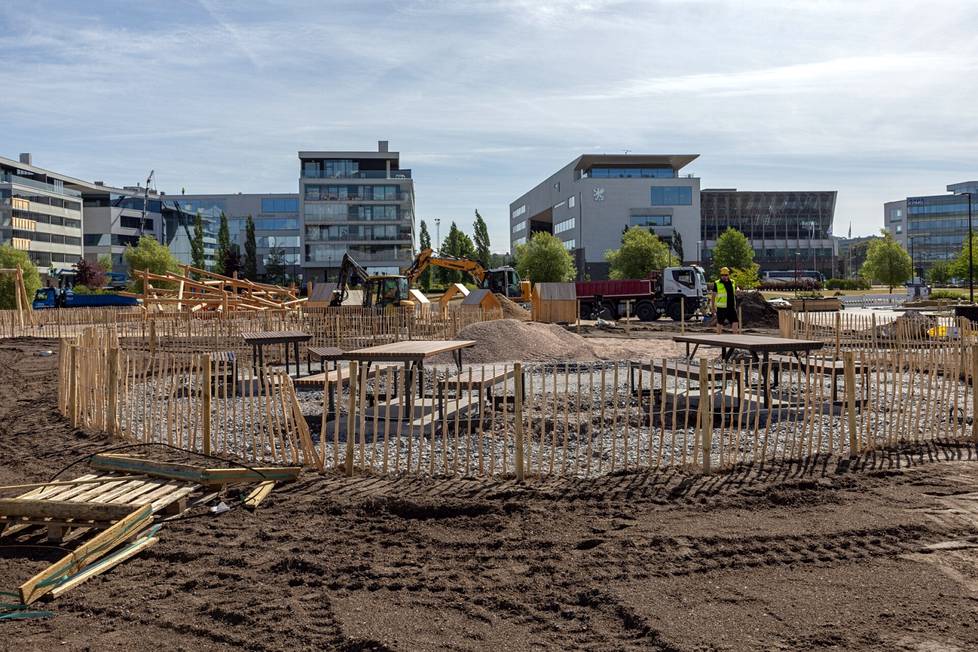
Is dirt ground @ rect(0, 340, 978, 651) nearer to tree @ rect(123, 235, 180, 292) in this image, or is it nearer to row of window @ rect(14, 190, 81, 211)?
tree @ rect(123, 235, 180, 292)

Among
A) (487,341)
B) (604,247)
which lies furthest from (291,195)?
(487,341)

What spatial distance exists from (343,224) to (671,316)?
2136 inches

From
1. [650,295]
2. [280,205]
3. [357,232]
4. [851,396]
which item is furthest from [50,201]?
[851,396]

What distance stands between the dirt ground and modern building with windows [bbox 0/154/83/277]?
86644mm

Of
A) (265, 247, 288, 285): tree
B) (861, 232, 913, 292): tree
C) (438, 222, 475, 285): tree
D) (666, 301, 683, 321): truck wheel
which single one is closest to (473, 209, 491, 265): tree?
(438, 222, 475, 285): tree

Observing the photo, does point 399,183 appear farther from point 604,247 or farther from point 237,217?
point 237,217

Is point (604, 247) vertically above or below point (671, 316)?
above

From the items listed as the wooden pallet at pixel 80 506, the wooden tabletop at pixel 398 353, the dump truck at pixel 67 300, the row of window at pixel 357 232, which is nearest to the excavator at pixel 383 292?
the wooden tabletop at pixel 398 353

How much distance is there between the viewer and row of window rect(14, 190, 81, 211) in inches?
3508

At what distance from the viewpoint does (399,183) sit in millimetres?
87375

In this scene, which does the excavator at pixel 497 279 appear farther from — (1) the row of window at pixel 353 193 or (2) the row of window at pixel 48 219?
(2) the row of window at pixel 48 219

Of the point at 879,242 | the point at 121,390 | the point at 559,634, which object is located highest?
the point at 879,242

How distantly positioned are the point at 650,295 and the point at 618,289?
62.8 inches

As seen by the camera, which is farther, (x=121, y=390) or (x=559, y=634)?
(x=121, y=390)
